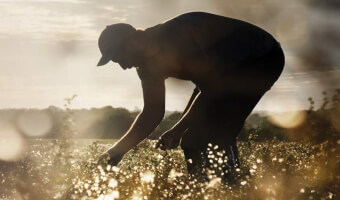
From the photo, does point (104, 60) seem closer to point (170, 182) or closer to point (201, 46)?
point (201, 46)

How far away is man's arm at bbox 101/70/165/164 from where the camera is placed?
7691 mm

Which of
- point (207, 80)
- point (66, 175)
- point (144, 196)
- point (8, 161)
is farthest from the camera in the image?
point (8, 161)

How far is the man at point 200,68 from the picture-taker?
24.6 ft

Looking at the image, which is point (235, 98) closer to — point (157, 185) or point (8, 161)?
point (157, 185)

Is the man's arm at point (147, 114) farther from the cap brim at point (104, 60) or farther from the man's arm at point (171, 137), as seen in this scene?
the man's arm at point (171, 137)

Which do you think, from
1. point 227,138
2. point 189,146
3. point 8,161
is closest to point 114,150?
point 189,146

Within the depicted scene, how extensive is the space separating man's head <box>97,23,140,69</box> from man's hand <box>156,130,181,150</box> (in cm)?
99

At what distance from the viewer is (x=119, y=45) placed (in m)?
7.37

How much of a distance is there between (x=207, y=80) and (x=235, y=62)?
420mm

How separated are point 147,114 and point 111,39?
3.58ft

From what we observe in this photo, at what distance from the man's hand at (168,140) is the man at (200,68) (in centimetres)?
15

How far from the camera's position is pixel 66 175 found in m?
9.05

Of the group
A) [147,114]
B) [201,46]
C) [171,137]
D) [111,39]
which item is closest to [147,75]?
[147,114]

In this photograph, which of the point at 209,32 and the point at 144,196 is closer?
the point at 144,196
